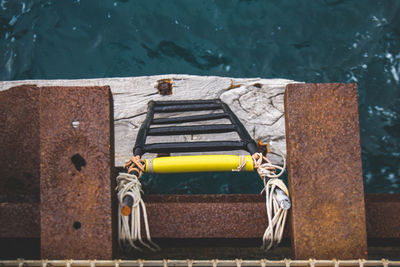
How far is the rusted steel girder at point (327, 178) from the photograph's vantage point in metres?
1.53

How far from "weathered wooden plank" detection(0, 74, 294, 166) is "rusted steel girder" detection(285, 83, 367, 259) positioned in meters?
1.53

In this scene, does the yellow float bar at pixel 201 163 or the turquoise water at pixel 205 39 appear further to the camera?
the turquoise water at pixel 205 39

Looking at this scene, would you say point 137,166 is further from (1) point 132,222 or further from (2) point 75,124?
(2) point 75,124

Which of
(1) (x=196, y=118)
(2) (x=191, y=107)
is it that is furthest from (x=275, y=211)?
(2) (x=191, y=107)

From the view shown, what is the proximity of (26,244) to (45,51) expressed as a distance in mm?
3749

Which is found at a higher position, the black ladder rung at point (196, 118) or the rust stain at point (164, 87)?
the rust stain at point (164, 87)

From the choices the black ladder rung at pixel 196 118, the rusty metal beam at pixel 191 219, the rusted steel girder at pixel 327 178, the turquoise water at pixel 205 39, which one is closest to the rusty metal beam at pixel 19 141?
the rusty metal beam at pixel 191 219

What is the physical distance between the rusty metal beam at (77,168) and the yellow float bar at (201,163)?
17.7 inches

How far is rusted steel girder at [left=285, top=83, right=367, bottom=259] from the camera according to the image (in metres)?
1.53

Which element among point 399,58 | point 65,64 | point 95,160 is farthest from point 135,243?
point 399,58

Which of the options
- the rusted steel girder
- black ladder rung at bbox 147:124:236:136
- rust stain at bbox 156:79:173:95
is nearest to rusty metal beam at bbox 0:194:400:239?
the rusted steel girder

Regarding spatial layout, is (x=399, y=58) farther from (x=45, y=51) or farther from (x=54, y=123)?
(x=45, y=51)

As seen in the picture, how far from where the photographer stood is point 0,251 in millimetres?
1874

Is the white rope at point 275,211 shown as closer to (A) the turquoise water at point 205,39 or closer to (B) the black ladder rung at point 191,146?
(B) the black ladder rung at point 191,146
